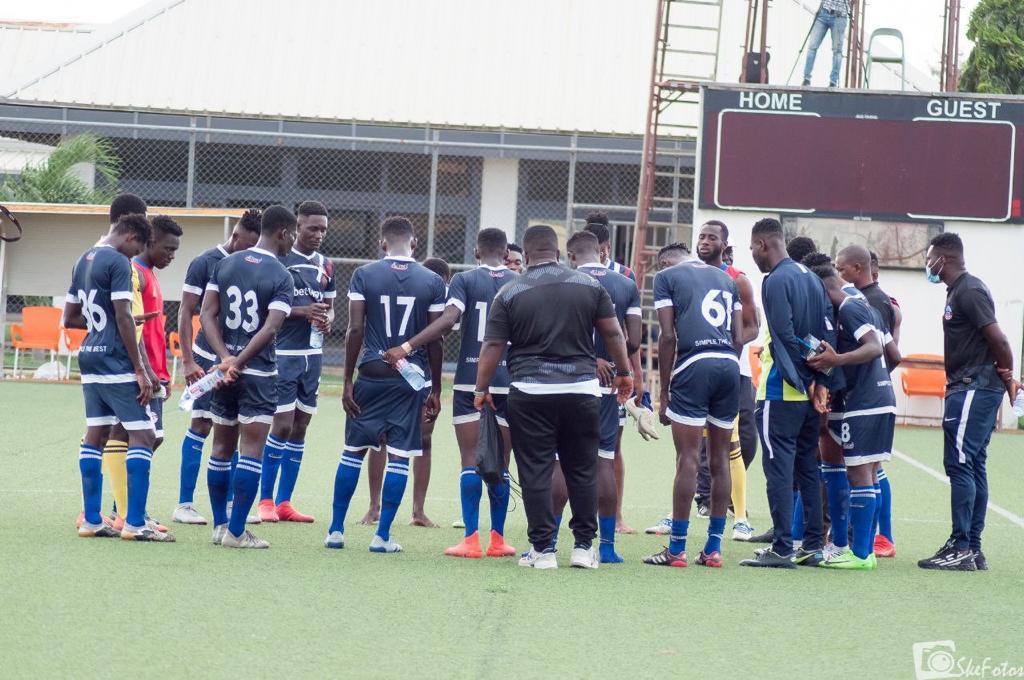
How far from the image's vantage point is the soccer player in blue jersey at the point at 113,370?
25.6ft

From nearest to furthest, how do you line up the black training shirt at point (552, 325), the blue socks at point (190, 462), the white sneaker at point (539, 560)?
the black training shirt at point (552, 325) < the white sneaker at point (539, 560) < the blue socks at point (190, 462)

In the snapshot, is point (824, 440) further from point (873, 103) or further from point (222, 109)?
point (222, 109)

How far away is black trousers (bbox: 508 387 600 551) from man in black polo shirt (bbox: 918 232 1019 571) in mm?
2232

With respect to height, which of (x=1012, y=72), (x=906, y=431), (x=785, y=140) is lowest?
(x=906, y=431)

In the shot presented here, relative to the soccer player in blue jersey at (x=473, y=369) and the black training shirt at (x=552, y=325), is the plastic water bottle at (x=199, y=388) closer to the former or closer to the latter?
the soccer player in blue jersey at (x=473, y=369)

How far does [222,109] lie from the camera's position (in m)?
24.9

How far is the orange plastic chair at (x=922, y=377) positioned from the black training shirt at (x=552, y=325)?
11819 millimetres

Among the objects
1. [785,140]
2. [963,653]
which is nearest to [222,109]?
[785,140]

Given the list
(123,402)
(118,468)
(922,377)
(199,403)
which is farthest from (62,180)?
(123,402)

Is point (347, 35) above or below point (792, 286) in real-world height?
above

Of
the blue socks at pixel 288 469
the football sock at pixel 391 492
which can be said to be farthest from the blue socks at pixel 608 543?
the blue socks at pixel 288 469

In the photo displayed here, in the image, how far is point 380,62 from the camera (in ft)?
84.2

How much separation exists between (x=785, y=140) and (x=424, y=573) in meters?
12.2

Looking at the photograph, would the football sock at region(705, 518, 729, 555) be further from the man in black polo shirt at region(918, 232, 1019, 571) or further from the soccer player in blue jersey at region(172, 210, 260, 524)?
the soccer player in blue jersey at region(172, 210, 260, 524)
